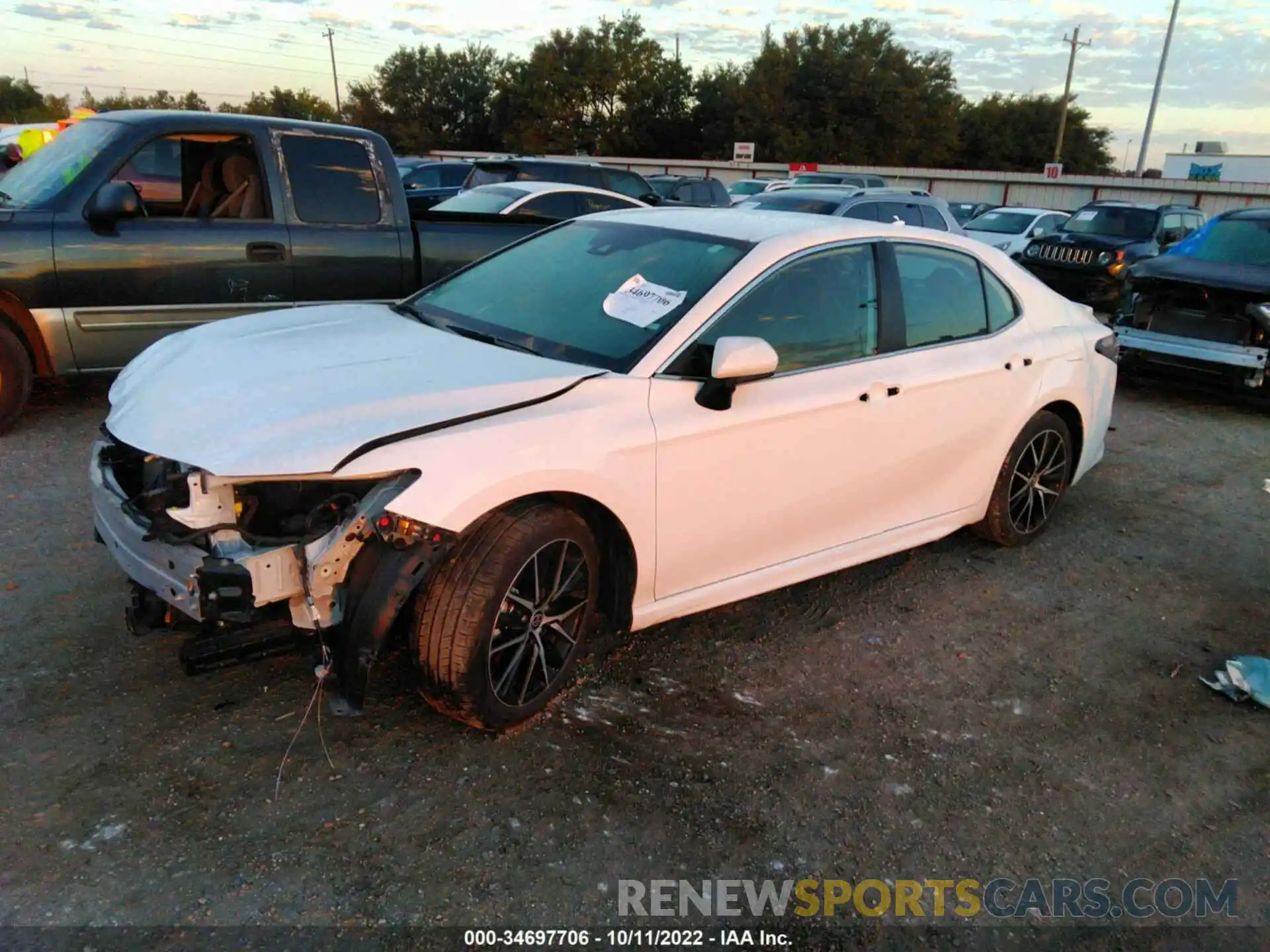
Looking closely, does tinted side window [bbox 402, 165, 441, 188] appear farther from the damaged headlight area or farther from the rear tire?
the damaged headlight area

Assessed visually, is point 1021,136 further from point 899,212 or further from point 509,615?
point 509,615

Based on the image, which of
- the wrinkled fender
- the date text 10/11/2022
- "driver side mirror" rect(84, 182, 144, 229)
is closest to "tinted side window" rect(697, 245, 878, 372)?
the wrinkled fender

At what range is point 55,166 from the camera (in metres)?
6.18

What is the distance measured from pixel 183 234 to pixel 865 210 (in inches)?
365

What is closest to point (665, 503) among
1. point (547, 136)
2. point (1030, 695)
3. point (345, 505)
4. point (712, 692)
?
point (712, 692)

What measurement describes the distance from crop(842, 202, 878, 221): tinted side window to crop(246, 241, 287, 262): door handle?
8486 millimetres

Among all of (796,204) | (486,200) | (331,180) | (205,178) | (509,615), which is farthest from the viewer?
(796,204)

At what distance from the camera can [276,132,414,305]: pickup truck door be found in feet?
21.4

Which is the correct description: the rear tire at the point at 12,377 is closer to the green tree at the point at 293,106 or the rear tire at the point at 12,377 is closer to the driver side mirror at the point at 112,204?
the driver side mirror at the point at 112,204

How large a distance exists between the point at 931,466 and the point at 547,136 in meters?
64.1

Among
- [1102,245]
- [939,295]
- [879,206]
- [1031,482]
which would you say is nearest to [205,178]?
[939,295]

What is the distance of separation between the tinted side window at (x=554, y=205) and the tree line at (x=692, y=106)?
4906 cm

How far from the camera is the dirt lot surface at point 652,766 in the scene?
2.63 metres

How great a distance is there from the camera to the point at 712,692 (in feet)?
11.9
